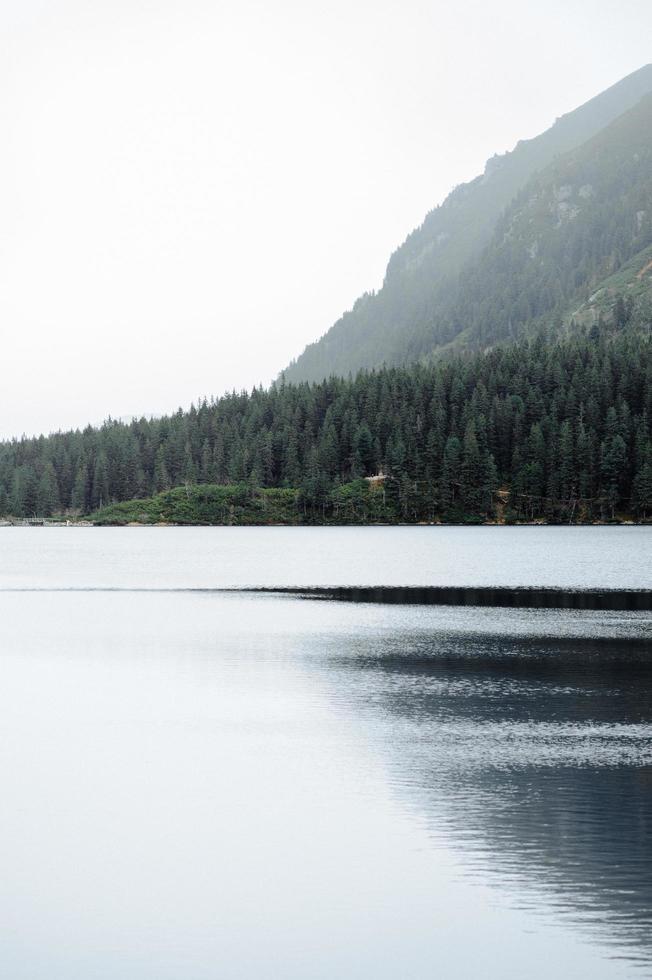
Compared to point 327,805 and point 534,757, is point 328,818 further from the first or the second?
point 534,757

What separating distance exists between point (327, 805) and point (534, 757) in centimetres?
599

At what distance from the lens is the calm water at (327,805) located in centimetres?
1452

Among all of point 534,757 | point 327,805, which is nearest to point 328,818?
point 327,805

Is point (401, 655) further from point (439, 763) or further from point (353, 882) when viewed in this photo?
point (353, 882)

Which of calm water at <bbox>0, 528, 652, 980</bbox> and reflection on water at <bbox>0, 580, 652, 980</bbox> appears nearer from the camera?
reflection on water at <bbox>0, 580, 652, 980</bbox>

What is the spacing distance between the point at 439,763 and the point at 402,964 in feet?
33.9

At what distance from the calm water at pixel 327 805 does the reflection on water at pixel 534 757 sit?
79 mm

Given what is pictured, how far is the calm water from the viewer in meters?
14.5

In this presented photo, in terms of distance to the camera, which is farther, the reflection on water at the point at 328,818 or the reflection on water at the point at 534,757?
the reflection on water at the point at 534,757

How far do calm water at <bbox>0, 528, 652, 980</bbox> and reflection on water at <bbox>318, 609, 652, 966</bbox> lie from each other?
0.08 metres

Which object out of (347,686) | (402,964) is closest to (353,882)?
(402,964)

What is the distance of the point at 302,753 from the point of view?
25.6m

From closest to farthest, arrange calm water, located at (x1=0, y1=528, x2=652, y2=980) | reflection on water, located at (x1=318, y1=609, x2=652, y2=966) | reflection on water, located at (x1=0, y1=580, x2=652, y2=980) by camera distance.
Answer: reflection on water, located at (x1=0, y1=580, x2=652, y2=980)
calm water, located at (x1=0, y1=528, x2=652, y2=980)
reflection on water, located at (x1=318, y1=609, x2=652, y2=966)

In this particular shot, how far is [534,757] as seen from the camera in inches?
953
